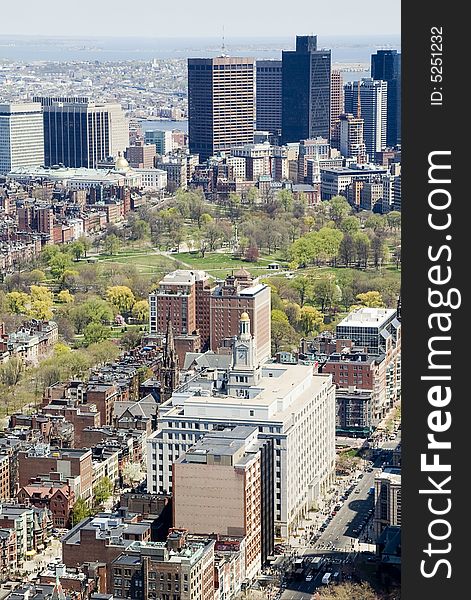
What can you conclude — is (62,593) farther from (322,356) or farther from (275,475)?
(322,356)

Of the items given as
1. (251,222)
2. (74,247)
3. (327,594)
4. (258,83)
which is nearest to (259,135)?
(258,83)

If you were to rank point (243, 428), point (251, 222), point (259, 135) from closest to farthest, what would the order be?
point (243, 428) < point (251, 222) < point (259, 135)

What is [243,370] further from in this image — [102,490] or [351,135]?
[351,135]

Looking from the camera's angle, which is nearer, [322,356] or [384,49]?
[322,356]

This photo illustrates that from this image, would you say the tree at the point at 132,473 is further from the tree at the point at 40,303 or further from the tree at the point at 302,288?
the tree at the point at 302,288

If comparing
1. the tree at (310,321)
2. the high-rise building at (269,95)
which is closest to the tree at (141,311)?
the tree at (310,321)

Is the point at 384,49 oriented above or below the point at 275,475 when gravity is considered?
above
